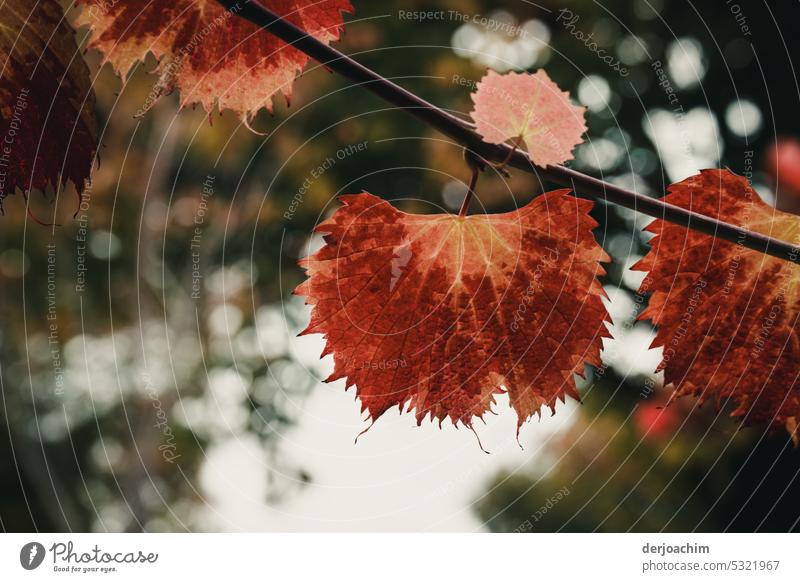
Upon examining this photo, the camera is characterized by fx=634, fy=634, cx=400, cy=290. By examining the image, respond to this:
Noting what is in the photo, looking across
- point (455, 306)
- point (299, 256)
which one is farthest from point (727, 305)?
point (299, 256)

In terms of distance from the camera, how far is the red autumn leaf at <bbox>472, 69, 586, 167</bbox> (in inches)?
15.1

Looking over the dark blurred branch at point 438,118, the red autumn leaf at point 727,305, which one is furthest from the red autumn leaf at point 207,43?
the red autumn leaf at point 727,305

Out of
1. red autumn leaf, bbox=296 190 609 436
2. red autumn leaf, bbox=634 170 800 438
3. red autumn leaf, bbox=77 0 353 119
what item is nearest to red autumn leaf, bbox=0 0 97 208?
red autumn leaf, bbox=77 0 353 119

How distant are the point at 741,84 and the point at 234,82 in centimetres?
168

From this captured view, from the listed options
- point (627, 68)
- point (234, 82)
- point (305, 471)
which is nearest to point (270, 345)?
point (305, 471)

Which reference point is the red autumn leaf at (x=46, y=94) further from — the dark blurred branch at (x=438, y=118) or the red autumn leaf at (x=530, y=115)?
the red autumn leaf at (x=530, y=115)

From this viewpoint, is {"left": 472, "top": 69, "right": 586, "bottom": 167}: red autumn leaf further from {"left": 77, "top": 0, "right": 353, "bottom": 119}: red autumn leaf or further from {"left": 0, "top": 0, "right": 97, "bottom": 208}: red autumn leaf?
{"left": 0, "top": 0, "right": 97, "bottom": 208}: red autumn leaf

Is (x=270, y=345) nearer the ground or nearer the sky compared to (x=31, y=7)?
nearer the ground

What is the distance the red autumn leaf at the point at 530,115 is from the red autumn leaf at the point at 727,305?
4.0 inches

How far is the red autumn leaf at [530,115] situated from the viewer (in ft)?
1.26

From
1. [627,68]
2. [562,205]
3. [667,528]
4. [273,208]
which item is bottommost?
[667,528]

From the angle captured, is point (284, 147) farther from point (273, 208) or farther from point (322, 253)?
point (322, 253)

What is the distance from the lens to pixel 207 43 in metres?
0.43

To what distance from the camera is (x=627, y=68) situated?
5.60 ft
